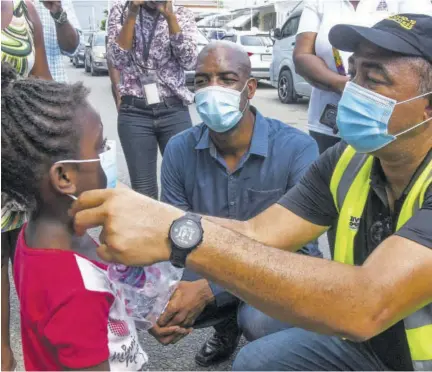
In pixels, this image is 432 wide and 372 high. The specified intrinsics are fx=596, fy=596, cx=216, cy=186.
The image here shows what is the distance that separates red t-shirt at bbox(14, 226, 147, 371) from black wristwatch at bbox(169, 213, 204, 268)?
0.95 feet

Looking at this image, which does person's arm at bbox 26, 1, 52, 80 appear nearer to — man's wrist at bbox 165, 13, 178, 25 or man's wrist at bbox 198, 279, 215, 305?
man's wrist at bbox 165, 13, 178, 25

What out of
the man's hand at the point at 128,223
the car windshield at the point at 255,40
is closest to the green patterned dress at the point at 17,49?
the man's hand at the point at 128,223

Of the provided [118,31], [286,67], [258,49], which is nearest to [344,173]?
[118,31]

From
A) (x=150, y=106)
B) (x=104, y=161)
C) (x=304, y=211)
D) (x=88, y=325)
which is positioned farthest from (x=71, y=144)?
(x=150, y=106)

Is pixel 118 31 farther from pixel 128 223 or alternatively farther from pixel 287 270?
pixel 287 270

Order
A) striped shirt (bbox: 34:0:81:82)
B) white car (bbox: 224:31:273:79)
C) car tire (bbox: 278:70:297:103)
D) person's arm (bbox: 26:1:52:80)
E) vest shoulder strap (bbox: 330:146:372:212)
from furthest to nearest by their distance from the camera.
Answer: white car (bbox: 224:31:273:79) → car tire (bbox: 278:70:297:103) → striped shirt (bbox: 34:0:81:82) → person's arm (bbox: 26:1:52:80) → vest shoulder strap (bbox: 330:146:372:212)

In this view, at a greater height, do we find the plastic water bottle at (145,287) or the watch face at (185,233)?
the watch face at (185,233)

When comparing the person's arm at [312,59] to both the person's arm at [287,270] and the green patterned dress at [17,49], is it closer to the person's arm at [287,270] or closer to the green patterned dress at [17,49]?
the green patterned dress at [17,49]

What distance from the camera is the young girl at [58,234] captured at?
156 centimetres

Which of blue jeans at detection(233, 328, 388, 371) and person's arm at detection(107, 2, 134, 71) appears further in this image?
person's arm at detection(107, 2, 134, 71)

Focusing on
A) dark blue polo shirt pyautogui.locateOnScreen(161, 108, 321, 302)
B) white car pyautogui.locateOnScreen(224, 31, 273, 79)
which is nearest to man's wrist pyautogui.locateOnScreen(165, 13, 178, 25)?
dark blue polo shirt pyautogui.locateOnScreen(161, 108, 321, 302)

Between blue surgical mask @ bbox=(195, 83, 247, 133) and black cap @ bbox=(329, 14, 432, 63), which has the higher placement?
black cap @ bbox=(329, 14, 432, 63)

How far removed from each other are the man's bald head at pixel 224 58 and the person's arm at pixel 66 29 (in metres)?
0.80

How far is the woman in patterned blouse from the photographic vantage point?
3637mm
